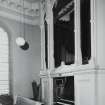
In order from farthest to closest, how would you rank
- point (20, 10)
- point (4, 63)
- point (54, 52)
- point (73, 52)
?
1. point (20, 10)
2. point (4, 63)
3. point (54, 52)
4. point (73, 52)

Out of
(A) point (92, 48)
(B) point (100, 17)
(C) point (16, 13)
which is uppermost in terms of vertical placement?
(C) point (16, 13)

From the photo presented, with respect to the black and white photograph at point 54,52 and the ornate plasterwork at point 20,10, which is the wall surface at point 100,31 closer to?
the black and white photograph at point 54,52

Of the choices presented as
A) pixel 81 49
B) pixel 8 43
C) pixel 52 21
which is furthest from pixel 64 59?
pixel 8 43

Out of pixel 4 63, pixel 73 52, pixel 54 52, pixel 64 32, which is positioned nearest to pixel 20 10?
pixel 4 63

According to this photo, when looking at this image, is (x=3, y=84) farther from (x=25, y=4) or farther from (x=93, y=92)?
(x=93, y=92)

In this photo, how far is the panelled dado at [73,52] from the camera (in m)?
3.21

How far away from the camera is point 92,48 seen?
324cm

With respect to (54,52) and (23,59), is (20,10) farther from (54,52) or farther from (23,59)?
(54,52)

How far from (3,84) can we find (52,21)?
7.33 ft

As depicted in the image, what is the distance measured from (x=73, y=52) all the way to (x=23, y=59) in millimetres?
2642

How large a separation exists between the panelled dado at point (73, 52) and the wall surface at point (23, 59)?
0.89m

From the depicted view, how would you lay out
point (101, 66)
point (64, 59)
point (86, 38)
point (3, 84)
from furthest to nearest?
point (3, 84), point (64, 59), point (86, 38), point (101, 66)

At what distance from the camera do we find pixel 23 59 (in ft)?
20.5

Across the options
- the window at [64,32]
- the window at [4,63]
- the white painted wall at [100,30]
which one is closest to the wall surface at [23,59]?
the window at [4,63]
